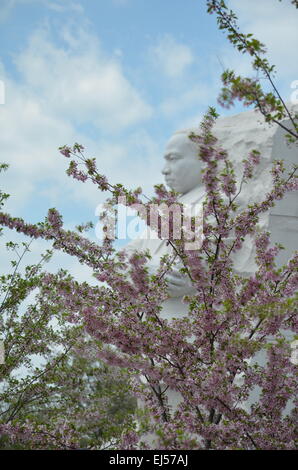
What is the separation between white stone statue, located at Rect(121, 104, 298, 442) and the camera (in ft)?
Answer: 23.7

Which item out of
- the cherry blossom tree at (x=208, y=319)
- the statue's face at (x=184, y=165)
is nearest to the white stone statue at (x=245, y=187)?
the statue's face at (x=184, y=165)

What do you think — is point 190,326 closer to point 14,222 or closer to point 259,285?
point 259,285

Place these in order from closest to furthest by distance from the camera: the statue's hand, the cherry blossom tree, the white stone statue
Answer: the cherry blossom tree < the white stone statue < the statue's hand

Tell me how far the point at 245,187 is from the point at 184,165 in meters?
1.22

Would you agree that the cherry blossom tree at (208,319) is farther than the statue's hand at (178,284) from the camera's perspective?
No

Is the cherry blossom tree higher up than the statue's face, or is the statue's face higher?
the statue's face

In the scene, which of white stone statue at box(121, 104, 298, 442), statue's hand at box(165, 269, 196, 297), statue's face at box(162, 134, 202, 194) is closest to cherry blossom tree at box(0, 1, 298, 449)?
white stone statue at box(121, 104, 298, 442)

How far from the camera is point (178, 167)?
8586mm

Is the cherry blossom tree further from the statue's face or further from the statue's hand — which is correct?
the statue's face

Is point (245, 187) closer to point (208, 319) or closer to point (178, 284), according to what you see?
point (178, 284)

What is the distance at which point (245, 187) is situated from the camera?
7.67 metres

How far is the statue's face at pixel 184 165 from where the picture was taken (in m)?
8.55

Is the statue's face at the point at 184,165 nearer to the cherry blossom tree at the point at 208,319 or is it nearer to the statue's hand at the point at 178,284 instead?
the statue's hand at the point at 178,284

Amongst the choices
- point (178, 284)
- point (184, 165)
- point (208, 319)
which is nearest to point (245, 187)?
point (184, 165)
